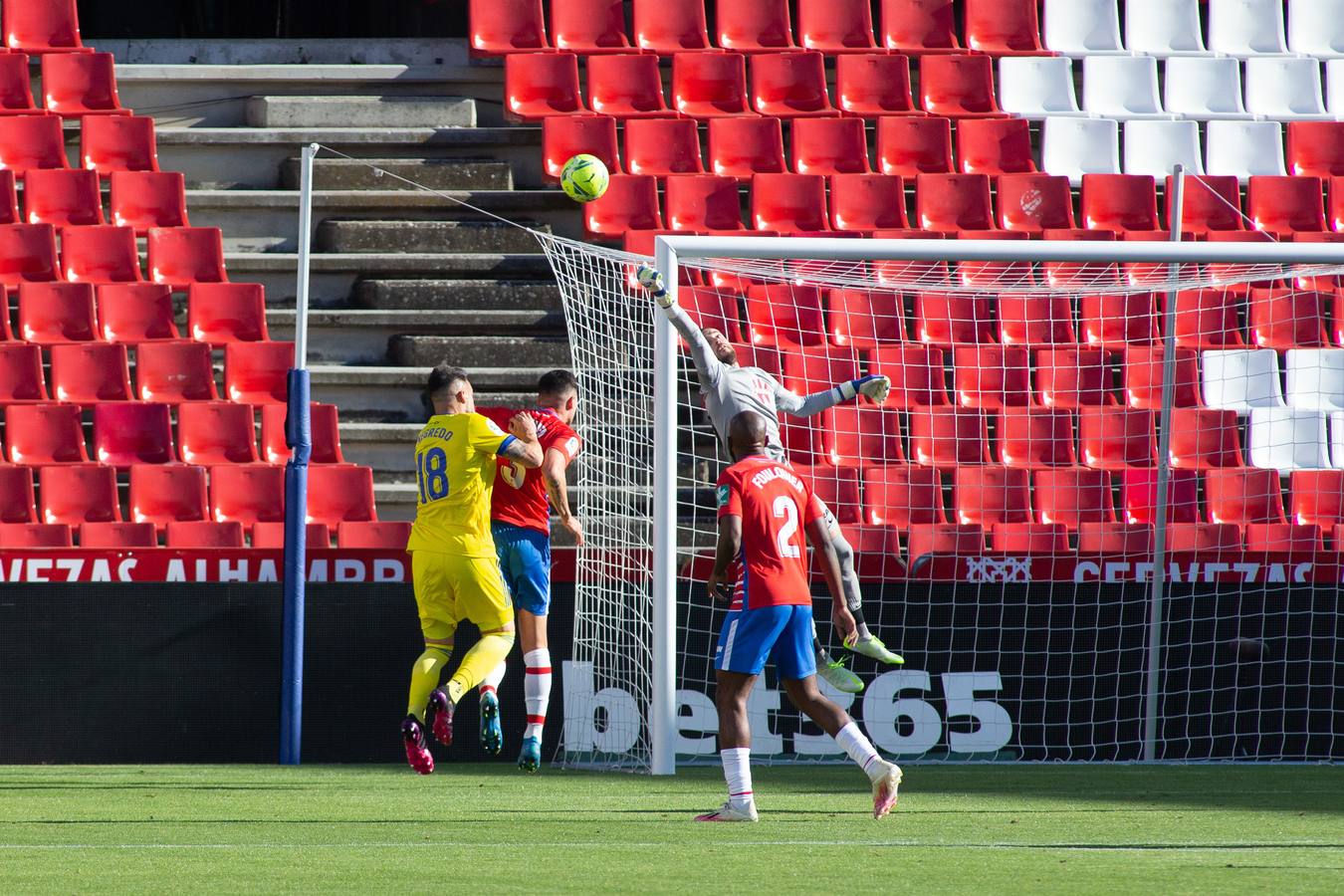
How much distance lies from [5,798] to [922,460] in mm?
5939

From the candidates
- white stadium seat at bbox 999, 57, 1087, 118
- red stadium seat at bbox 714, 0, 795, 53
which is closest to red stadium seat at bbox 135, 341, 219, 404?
red stadium seat at bbox 714, 0, 795, 53

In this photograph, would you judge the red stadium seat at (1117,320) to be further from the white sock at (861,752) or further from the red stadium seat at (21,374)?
the red stadium seat at (21,374)

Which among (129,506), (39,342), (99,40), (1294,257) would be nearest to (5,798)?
(129,506)

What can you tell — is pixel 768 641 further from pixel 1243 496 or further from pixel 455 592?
pixel 1243 496

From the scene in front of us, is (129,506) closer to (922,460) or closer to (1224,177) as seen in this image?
(922,460)

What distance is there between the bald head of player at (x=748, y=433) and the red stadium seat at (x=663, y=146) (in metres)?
6.67

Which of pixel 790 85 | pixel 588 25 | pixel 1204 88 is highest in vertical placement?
pixel 588 25

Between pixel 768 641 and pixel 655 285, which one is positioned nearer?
pixel 768 641

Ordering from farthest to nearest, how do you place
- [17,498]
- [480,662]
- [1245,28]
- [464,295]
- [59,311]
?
1. [1245,28]
2. [464,295]
3. [59,311]
4. [17,498]
5. [480,662]

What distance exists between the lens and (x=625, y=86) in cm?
1356

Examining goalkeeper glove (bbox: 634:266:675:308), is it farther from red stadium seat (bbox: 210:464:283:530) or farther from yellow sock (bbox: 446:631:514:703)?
red stadium seat (bbox: 210:464:283:530)

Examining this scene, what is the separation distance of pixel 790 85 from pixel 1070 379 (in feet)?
12.7

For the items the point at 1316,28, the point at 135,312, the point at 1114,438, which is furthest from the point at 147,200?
the point at 1316,28

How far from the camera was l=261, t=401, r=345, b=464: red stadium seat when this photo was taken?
10.8 meters
